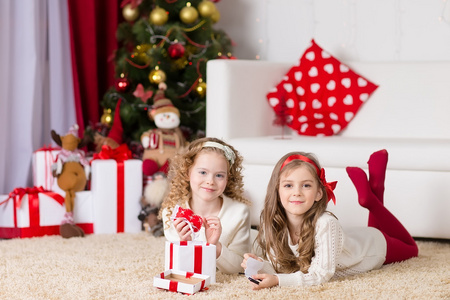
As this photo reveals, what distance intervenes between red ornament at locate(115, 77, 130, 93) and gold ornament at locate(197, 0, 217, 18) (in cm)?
52

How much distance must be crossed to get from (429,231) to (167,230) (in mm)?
1022

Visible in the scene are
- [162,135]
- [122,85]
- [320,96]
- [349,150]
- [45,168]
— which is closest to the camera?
[349,150]

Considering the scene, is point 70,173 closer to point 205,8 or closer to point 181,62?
point 181,62

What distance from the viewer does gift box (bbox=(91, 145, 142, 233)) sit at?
2617mm

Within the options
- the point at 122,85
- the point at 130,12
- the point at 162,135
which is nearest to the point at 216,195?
the point at 162,135

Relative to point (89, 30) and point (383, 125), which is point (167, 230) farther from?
point (89, 30)

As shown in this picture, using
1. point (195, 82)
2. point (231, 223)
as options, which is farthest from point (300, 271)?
point (195, 82)

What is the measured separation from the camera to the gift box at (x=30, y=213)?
2.54 meters

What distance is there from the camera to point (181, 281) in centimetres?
172

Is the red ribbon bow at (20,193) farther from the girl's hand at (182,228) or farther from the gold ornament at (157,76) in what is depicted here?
the girl's hand at (182,228)

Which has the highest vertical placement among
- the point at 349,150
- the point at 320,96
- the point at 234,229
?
the point at 320,96

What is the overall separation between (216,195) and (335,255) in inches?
16.2

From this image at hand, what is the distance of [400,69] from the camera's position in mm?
2908

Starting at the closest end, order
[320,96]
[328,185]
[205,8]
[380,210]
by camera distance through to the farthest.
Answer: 1. [328,185]
2. [380,210]
3. [320,96]
4. [205,8]
